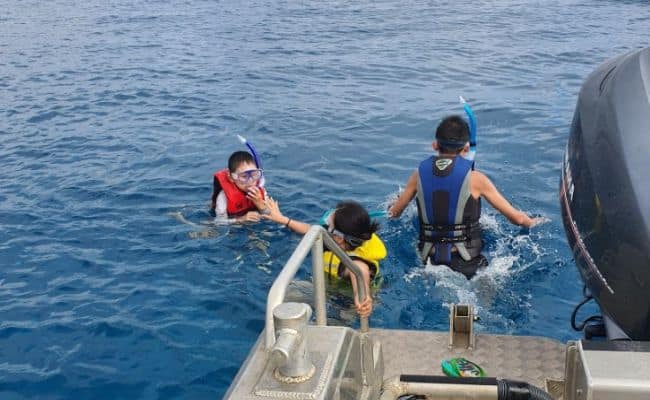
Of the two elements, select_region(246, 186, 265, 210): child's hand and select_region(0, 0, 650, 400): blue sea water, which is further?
select_region(246, 186, 265, 210): child's hand

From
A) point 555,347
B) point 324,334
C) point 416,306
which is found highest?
point 324,334

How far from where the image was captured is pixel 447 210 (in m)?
4.67

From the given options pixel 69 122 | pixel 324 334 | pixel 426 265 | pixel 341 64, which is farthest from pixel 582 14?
pixel 324 334

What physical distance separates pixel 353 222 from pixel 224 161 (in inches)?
168

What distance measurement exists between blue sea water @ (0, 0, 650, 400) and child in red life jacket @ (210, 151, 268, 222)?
7.4 inches

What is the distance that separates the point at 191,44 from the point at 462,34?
578 centimetres

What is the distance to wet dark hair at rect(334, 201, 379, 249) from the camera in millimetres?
4180

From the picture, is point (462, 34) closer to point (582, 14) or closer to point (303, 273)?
point (582, 14)

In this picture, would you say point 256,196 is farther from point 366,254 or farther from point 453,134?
point 453,134

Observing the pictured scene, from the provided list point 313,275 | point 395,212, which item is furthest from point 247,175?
point 313,275

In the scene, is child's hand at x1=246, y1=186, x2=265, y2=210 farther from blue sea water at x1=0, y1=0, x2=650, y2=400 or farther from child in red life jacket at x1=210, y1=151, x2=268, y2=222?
blue sea water at x1=0, y1=0, x2=650, y2=400

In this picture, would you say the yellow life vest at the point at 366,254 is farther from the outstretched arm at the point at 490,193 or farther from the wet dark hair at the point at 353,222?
the outstretched arm at the point at 490,193

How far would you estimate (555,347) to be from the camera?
3.59 meters

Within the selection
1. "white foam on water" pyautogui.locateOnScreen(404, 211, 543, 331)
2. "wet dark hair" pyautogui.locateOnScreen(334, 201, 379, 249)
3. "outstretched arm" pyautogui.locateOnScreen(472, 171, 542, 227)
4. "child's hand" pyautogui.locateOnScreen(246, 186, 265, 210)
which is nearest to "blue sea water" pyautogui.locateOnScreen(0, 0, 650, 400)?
"white foam on water" pyautogui.locateOnScreen(404, 211, 543, 331)
